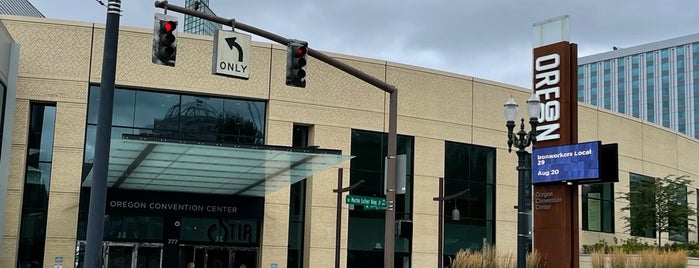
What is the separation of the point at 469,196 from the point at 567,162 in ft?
43.8

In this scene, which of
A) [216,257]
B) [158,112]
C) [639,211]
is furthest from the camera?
[639,211]

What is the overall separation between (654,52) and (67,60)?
157 metres

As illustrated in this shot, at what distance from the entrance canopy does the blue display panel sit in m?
5.57

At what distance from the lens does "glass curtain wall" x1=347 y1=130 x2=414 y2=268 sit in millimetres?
34062

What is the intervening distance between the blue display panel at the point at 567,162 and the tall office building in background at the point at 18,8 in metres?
25.7

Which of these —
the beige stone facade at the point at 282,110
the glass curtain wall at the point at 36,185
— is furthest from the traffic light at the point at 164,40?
the glass curtain wall at the point at 36,185

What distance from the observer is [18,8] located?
41.5 metres

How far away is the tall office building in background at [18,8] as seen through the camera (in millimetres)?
39112

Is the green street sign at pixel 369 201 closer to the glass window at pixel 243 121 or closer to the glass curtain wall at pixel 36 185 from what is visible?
the glass window at pixel 243 121

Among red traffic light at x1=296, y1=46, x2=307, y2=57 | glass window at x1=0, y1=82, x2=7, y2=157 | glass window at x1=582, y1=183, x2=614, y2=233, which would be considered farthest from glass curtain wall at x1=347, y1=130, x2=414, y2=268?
red traffic light at x1=296, y1=46, x2=307, y2=57

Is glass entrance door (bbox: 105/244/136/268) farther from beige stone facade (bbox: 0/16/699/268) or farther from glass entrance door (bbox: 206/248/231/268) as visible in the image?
glass entrance door (bbox: 206/248/231/268)

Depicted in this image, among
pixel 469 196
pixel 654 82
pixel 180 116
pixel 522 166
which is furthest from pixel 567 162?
pixel 654 82

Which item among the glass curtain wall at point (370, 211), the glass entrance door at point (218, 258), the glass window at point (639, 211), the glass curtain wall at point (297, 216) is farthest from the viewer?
the glass window at point (639, 211)

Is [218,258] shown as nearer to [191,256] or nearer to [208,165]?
[191,256]
